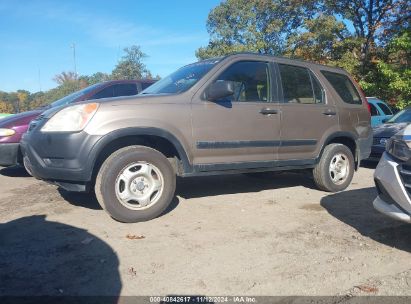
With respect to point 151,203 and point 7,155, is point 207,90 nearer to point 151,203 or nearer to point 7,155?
point 151,203

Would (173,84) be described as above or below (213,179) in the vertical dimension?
above

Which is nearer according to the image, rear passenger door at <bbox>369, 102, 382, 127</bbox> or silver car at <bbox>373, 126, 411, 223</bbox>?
silver car at <bbox>373, 126, 411, 223</bbox>

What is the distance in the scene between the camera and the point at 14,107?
6738 cm

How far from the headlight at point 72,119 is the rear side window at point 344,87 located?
12.1 ft

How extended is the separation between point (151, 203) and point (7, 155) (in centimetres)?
358

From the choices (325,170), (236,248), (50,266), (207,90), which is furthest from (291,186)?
(50,266)

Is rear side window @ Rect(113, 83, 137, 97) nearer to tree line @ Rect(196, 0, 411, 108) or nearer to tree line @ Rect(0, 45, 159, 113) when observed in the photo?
tree line @ Rect(196, 0, 411, 108)

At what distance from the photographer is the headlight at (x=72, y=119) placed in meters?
4.22

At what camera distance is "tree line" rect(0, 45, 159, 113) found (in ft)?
184

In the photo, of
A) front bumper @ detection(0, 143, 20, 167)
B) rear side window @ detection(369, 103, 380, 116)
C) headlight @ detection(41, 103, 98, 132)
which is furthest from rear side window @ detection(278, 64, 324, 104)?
rear side window @ detection(369, 103, 380, 116)

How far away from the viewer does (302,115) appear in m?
5.67

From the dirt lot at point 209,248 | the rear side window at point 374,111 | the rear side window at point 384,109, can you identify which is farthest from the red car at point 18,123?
the rear side window at point 384,109

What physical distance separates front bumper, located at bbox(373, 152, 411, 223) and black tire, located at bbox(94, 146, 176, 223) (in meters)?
2.14

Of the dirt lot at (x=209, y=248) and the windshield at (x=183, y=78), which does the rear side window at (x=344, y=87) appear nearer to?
the dirt lot at (x=209, y=248)
